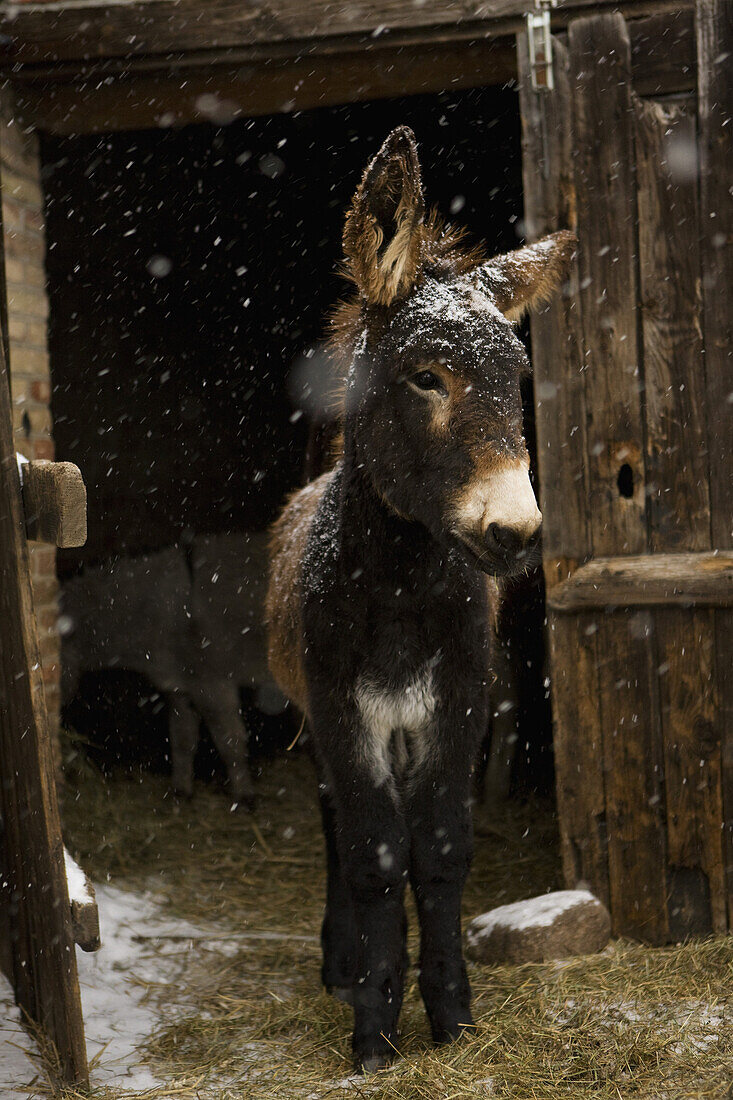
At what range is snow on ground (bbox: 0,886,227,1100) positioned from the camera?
101 inches

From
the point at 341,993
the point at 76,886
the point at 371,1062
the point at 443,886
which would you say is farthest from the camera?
the point at 341,993

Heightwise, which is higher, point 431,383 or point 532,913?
point 431,383

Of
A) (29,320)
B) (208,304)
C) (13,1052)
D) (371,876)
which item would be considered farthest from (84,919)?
(208,304)

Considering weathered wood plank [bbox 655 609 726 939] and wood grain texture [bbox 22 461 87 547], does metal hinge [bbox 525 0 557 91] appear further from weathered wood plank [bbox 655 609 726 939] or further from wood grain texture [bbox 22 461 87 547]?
wood grain texture [bbox 22 461 87 547]

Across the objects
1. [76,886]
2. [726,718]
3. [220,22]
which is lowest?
[76,886]

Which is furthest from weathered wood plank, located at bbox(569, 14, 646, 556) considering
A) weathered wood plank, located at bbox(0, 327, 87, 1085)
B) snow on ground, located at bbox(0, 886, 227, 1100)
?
snow on ground, located at bbox(0, 886, 227, 1100)

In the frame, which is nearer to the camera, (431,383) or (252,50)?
(431,383)

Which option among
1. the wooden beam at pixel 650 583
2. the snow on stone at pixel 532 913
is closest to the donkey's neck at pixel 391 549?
the wooden beam at pixel 650 583

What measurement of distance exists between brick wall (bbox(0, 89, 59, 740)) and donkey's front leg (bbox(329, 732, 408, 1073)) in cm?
205

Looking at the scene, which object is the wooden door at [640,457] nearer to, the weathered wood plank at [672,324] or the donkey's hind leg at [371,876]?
the weathered wood plank at [672,324]

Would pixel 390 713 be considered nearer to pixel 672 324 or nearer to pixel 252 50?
pixel 672 324

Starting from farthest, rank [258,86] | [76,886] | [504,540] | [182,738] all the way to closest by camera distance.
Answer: [182,738], [258,86], [76,886], [504,540]

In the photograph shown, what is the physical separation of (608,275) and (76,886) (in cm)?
282

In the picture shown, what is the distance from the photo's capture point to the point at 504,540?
2.08m
